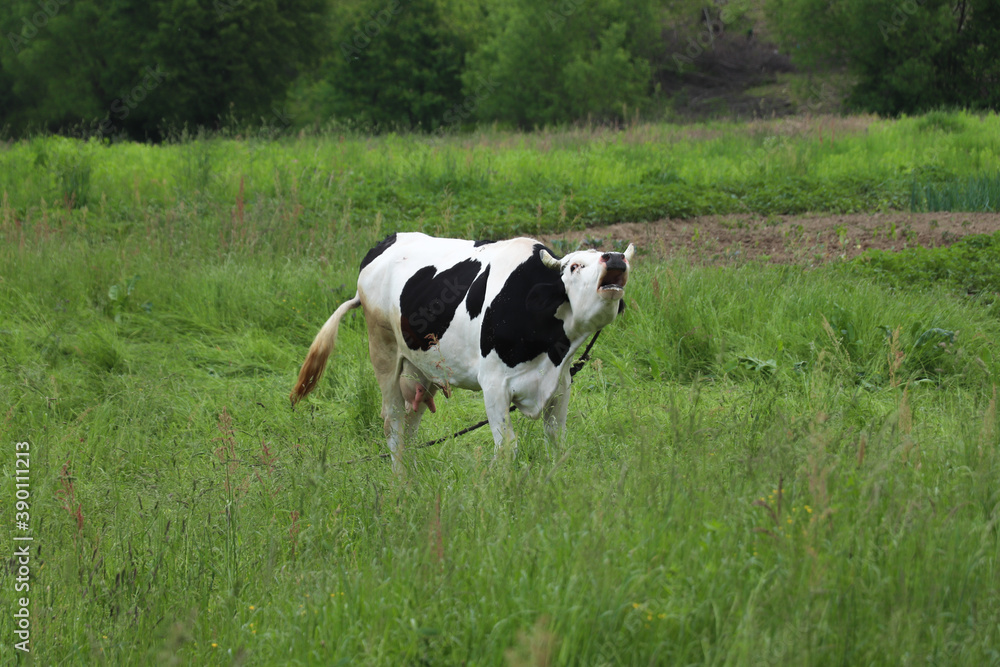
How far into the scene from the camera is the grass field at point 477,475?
A: 226 cm

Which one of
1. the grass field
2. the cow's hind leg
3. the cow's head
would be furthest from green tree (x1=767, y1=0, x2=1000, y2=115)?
the cow's head

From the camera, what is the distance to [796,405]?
4.55 metres

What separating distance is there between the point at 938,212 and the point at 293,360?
8.69m

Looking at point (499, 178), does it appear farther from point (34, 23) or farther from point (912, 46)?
point (34, 23)

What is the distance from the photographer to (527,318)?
12.2ft

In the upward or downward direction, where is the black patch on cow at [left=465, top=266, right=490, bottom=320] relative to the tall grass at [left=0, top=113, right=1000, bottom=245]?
upward

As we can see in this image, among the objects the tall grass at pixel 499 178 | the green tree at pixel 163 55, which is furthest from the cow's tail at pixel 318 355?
the green tree at pixel 163 55

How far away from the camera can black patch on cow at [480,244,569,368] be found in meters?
3.67

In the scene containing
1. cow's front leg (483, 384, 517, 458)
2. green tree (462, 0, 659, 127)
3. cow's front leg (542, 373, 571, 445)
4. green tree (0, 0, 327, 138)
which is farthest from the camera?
green tree (462, 0, 659, 127)

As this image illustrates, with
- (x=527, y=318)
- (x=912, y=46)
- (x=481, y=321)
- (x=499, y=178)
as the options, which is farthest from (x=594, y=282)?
(x=912, y=46)

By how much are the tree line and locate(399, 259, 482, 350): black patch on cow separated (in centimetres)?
2306

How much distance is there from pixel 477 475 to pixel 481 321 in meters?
0.85
